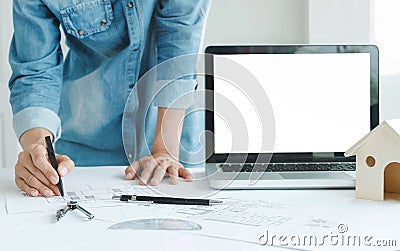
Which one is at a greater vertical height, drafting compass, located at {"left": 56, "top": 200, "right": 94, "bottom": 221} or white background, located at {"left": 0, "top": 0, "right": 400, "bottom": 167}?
white background, located at {"left": 0, "top": 0, "right": 400, "bottom": 167}

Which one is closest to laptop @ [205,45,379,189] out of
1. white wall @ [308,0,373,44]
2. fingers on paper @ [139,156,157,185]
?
fingers on paper @ [139,156,157,185]

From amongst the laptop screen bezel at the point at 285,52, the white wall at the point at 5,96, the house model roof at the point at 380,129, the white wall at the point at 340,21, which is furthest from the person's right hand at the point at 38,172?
the white wall at the point at 340,21

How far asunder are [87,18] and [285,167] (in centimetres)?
50

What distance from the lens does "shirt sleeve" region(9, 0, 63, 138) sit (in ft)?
3.79

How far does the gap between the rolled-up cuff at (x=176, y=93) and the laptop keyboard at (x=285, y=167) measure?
0.19 metres

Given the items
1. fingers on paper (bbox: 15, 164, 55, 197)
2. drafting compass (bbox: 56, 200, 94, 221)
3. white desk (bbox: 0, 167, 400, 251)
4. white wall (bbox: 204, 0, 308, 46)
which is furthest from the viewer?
white wall (bbox: 204, 0, 308, 46)

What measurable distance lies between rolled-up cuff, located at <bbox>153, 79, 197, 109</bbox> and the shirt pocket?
0.17m

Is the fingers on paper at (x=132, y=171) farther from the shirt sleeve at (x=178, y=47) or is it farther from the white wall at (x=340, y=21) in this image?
the white wall at (x=340, y=21)

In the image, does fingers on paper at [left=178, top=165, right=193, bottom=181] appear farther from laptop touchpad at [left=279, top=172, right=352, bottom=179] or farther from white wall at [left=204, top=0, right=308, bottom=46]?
white wall at [left=204, top=0, right=308, bottom=46]

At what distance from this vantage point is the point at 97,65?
1.38 meters

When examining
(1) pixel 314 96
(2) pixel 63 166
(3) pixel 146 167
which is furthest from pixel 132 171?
(1) pixel 314 96

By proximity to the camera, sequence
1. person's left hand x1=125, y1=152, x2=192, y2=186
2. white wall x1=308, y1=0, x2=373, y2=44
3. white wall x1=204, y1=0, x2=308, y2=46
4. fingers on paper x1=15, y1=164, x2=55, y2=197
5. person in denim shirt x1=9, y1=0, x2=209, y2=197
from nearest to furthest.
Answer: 1. fingers on paper x1=15, y1=164, x2=55, y2=197
2. person's left hand x1=125, y1=152, x2=192, y2=186
3. person in denim shirt x1=9, y1=0, x2=209, y2=197
4. white wall x1=308, y1=0, x2=373, y2=44
5. white wall x1=204, y1=0, x2=308, y2=46

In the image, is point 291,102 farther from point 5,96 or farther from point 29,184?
point 5,96

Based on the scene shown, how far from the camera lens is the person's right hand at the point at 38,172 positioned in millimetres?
936
